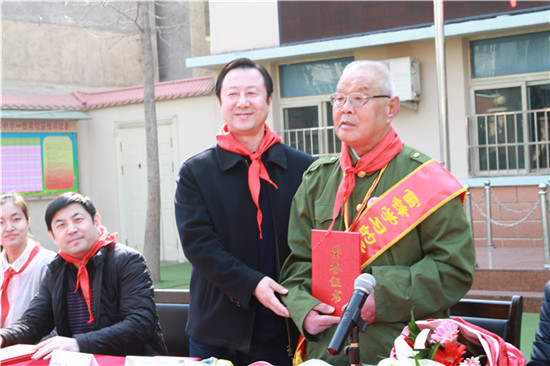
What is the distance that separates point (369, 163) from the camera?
2189 millimetres

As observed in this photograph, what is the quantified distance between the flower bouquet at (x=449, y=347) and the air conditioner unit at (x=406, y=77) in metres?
7.03

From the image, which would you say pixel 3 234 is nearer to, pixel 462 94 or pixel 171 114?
pixel 462 94

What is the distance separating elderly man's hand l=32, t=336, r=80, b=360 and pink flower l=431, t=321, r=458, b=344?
141 cm

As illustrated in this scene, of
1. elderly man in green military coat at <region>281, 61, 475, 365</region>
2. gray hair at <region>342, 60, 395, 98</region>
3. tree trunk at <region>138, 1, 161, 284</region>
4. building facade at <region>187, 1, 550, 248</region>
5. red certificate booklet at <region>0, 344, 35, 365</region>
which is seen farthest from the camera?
tree trunk at <region>138, 1, 161, 284</region>

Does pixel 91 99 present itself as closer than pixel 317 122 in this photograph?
No

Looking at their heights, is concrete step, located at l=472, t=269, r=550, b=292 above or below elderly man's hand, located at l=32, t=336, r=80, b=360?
below

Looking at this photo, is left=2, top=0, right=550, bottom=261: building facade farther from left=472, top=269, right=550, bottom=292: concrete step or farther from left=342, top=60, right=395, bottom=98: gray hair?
left=342, top=60, right=395, bottom=98: gray hair

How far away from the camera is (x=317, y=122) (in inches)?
388

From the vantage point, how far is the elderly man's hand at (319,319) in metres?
2.10

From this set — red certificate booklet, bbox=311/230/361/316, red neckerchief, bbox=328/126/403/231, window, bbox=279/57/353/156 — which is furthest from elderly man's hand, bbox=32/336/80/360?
window, bbox=279/57/353/156

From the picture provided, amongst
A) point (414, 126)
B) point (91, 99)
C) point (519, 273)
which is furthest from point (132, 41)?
point (519, 273)

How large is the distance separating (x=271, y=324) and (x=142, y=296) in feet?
1.99

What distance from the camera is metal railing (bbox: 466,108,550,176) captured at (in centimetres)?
802

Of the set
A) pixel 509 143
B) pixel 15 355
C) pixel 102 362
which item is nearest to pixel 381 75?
pixel 102 362
